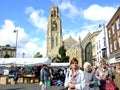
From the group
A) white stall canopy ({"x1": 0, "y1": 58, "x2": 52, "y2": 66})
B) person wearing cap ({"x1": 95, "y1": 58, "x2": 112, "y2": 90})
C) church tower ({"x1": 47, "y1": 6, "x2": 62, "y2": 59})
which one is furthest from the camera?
church tower ({"x1": 47, "y1": 6, "x2": 62, "y2": 59})

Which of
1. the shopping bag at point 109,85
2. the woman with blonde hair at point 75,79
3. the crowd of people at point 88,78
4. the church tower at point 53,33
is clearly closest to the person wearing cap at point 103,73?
the crowd of people at point 88,78

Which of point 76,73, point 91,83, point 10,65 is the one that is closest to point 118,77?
point 91,83

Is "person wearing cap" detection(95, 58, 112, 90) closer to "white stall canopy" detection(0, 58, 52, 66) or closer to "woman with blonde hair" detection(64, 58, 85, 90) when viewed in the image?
"woman with blonde hair" detection(64, 58, 85, 90)

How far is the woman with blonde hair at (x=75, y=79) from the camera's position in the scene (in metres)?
5.74

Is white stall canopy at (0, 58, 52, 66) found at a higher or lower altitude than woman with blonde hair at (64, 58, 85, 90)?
higher

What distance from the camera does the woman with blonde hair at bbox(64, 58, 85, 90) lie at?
5736 millimetres

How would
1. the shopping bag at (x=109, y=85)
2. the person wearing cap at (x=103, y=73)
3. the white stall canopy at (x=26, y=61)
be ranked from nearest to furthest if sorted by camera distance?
the shopping bag at (x=109, y=85)
the person wearing cap at (x=103, y=73)
the white stall canopy at (x=26, y=61)

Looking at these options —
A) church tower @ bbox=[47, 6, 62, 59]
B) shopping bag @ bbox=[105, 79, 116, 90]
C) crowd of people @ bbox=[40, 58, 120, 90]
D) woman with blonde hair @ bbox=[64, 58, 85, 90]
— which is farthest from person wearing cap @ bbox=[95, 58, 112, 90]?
church tower @ bbox=[47, 6, 62, 59]

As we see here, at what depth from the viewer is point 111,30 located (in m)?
44.5

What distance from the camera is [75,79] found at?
5.84 m

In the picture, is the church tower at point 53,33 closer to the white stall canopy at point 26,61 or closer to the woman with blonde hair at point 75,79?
the white stall canopy at point 26,61

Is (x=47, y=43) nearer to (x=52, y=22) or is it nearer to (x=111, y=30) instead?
(x=52, y=22)

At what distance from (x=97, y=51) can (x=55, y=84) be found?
1217 inches

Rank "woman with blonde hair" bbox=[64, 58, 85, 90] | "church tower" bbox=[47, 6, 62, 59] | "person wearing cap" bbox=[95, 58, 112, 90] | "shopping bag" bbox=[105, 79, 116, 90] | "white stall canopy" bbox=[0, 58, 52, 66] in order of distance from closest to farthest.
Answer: "woman with blonde hair" bbox=[64, 58, 85, 90], "shopping bag" bbox=[105, 79, 116, 90], "person wearing cap" bbox=[95, 58, 112, 90], "white stall canopy" bbox=[0, 58, 52, 66], "church tower" bbox=[47, 6, 62, 59]
